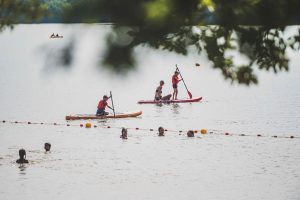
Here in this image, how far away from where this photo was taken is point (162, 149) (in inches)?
1061

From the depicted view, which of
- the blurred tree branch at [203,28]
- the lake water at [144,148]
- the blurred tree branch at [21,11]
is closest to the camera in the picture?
the blurred tree branch at [203,28]

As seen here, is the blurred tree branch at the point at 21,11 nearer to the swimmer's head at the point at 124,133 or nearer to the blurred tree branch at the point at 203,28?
the blurred tree branch at the point at 203,28

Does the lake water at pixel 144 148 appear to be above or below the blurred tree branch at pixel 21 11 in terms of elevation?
below

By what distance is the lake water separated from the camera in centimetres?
577

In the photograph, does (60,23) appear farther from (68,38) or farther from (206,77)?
(206,77)

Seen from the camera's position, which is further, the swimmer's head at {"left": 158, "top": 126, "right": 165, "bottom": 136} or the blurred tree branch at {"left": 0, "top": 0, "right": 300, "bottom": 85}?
the swimmer's head at {"left": 158, "top": 126, "right": 165, "bottom": 136}

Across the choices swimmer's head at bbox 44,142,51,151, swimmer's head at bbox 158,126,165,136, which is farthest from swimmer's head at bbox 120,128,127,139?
swimmer's head at bbox 44,142,51,151

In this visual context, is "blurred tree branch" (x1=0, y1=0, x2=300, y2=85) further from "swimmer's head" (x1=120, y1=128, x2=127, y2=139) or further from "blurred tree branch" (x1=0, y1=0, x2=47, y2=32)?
"swimmer's head" (x1=120, y1=128, x2=127, y2=139)

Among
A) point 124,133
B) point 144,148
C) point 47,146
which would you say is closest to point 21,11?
point 47,146

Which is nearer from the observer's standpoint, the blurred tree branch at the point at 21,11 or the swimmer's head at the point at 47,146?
the blurred tree branch at the point at 21,11

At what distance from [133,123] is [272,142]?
24.3ft

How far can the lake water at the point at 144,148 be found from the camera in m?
5.77

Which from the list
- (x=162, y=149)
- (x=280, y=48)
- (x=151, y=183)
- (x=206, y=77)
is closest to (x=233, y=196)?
(x=151, y=183)

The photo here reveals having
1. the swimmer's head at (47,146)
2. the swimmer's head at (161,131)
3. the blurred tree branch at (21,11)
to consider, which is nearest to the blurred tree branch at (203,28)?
the blurred tree branch at (21,11)
